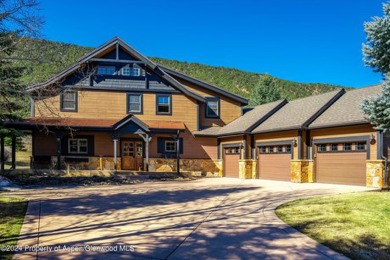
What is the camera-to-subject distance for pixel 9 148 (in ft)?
111

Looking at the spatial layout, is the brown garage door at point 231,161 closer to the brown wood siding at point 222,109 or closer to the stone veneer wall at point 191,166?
the stone veneer wall at point 191,166

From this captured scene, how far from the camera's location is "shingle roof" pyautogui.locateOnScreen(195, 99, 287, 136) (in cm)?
2280

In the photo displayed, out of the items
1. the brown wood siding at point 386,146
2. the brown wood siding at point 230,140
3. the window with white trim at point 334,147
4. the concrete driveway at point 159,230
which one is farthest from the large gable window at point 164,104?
the brown wood siding at point 386,146

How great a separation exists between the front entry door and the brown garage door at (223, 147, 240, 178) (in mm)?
Answer: 6056

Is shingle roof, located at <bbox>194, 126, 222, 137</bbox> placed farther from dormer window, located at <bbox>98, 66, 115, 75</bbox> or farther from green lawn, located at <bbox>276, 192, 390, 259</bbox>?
green lawn, located at <bbox>276, 192, 390, 259</bbox>

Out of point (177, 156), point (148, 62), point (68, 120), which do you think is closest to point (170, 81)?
point (148, 62)

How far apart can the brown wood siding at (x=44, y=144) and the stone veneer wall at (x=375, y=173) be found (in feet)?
61.8

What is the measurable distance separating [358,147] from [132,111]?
14908 millimetres

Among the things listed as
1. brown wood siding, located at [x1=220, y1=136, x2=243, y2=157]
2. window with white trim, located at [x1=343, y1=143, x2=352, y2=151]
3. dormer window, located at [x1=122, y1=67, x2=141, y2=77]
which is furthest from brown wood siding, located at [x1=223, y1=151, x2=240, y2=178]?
dormer window, located at [x1=122, y1=67, x2=141, y2=77]

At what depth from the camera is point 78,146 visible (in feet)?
77.7

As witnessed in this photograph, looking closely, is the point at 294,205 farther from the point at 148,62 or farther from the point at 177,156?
the point at 148,62

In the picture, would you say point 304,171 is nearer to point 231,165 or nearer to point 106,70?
point 231,165

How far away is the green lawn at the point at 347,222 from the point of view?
6.47 metres

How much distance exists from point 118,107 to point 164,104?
329 cm
